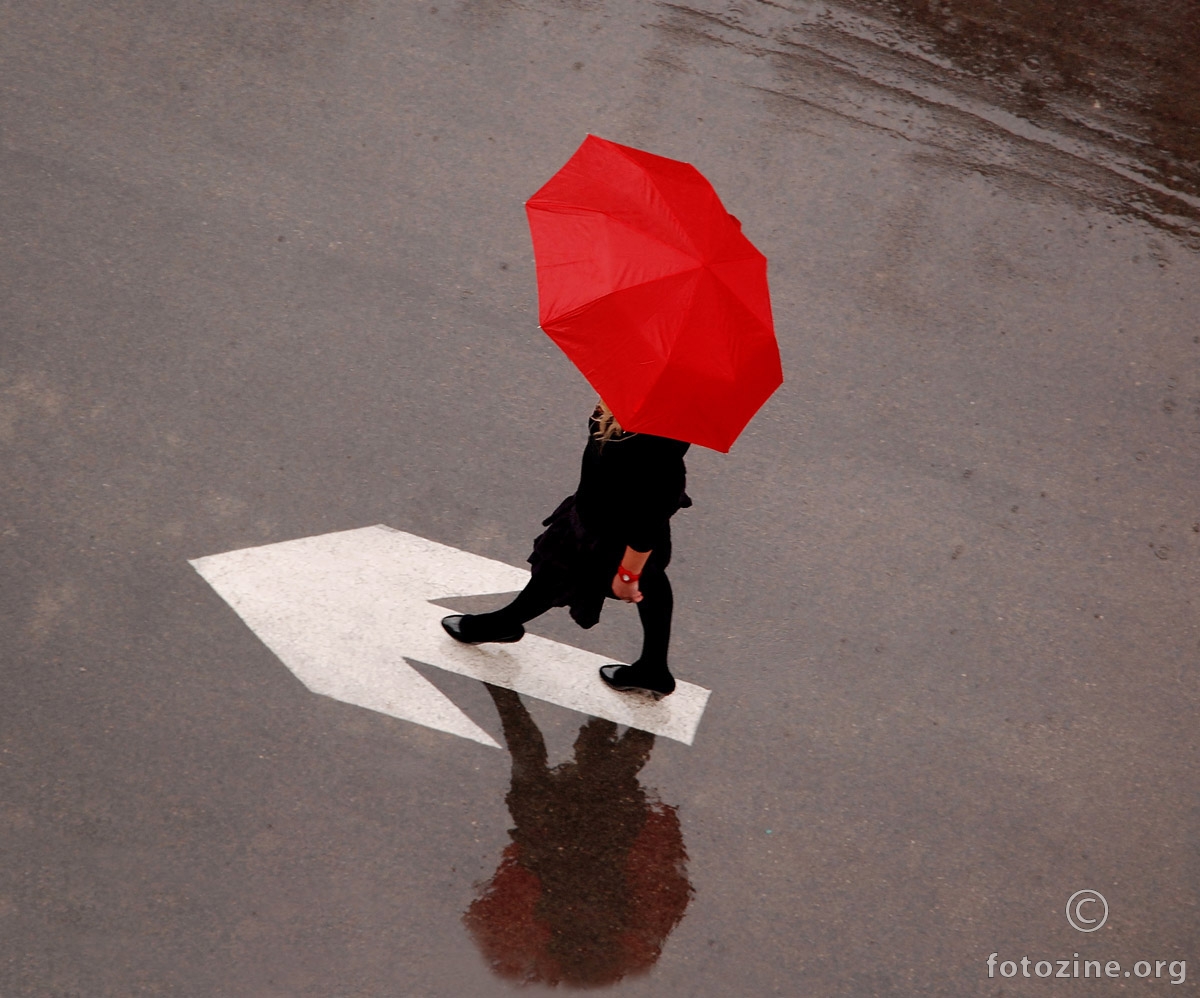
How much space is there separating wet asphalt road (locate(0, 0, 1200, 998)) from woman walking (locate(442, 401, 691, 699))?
303 mm

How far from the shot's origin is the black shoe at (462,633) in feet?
14.8

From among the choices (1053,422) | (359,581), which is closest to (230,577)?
(359,581)

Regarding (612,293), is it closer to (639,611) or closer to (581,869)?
(639,611)

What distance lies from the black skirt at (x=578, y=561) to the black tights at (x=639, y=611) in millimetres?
20

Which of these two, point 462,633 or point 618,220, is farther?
point 462,633

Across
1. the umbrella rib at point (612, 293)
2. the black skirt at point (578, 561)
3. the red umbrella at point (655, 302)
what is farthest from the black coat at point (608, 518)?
the umbrella rib at point (612, 293)

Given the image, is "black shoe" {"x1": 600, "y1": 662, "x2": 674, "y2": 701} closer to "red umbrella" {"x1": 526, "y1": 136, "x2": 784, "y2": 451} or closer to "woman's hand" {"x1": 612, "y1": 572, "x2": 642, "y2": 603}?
"woman's hand" {"x1": 612, "y1": 572, "x2": 642, "y2": 603}

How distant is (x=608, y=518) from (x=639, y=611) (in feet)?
2.12

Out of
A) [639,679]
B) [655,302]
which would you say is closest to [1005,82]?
[639,679]

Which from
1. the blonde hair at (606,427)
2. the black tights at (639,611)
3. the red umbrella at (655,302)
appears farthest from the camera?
the black tights at (639,611)

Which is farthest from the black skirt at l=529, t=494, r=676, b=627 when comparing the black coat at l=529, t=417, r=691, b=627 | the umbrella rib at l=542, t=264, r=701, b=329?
the umbrella rib at l=542, t=264, r=701, b=329

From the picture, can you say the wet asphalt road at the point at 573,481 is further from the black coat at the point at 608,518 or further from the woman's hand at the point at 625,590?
the woman's hand at the point at 625,590

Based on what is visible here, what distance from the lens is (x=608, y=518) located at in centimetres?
387

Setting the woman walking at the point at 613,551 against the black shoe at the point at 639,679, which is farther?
the black shoe at the point at 639,679
